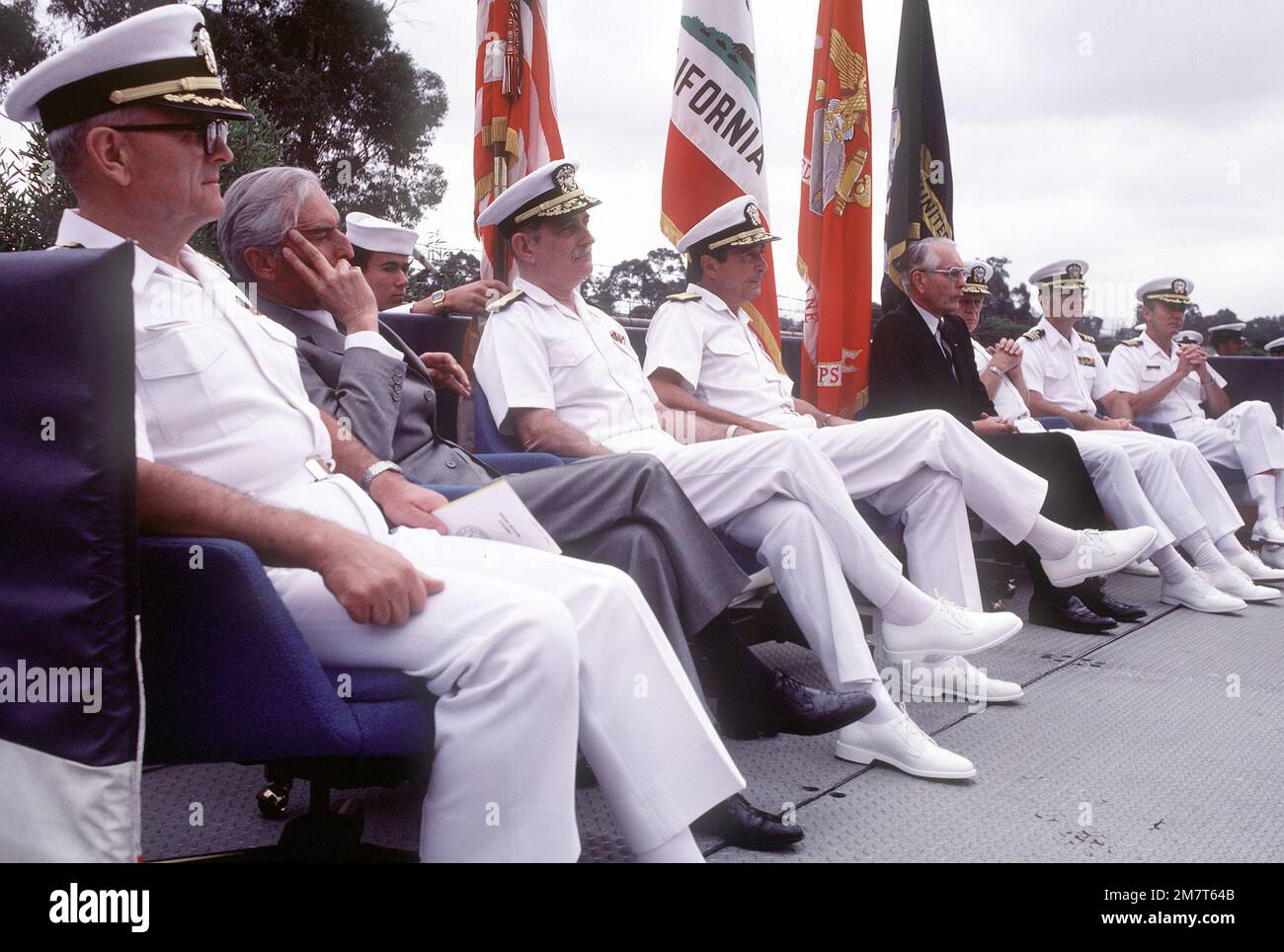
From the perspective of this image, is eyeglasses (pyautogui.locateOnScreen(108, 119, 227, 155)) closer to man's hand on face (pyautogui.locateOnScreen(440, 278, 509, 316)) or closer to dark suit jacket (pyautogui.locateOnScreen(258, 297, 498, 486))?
dark suit jacket (pyautogui.locateOnScreen(258, 297, 498, 486))

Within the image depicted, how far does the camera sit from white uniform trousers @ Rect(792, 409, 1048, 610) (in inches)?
115

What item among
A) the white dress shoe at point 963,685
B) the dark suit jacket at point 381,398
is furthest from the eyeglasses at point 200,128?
the white dress shoe at point 963,685

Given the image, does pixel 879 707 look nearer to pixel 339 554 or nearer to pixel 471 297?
pixel 339 554

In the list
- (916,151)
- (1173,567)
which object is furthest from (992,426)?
(916,151)

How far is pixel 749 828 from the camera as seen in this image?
195 cm

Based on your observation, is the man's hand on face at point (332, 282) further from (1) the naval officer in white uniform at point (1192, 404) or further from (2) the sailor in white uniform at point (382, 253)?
(1) the naval officer in white uniform at point (1192, 404)

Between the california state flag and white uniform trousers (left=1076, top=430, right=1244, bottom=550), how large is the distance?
5.27ft

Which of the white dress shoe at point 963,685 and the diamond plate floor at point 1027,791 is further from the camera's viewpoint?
the white dress shoe at point 963,685

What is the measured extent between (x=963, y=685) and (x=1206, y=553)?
2.09 meters

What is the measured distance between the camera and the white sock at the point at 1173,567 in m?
4.29

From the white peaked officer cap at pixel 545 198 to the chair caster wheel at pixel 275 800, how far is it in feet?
5.20

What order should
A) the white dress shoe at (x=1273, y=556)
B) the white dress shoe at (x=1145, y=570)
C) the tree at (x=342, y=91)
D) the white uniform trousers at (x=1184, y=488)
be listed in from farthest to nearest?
the tree at (x=342, y=91), the white dress shoe at (x=1145, y=570), the white dress shoe at (x=1273, y=556), the white uniform trousers at (x=1184, y=488)

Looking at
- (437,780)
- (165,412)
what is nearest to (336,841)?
(437,780)
